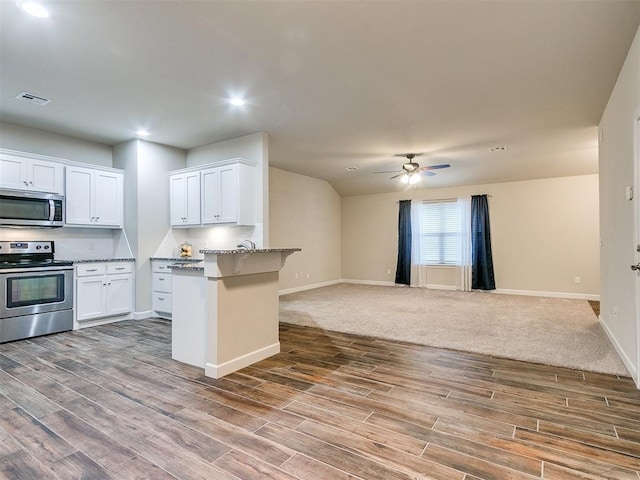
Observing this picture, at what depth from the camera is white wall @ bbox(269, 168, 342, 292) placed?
755 centimetres

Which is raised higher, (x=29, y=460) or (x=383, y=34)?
(x=383, y=34)

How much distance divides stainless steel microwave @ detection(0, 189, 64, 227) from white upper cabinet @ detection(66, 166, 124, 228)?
0.14m

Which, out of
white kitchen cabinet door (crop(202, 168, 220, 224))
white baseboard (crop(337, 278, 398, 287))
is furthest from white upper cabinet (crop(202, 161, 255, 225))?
white baseboard (crop(337, 278, 398, 287))

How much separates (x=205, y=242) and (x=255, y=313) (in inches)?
113

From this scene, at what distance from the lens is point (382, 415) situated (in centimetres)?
235

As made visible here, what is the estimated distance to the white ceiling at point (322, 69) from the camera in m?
2.48

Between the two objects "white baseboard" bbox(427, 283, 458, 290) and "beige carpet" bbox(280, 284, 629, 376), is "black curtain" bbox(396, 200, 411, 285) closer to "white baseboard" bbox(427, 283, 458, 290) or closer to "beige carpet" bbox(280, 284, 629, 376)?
"white baseboard" bbox(427, 283, 458, 290)

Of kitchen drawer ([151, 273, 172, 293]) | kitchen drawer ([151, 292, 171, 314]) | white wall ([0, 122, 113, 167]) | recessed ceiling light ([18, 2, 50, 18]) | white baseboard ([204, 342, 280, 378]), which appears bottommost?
white baseboard ([204, 342, 280, 378])

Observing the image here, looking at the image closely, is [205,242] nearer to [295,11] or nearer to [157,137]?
[157,137]

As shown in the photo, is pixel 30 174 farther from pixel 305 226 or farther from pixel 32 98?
pixel 305 226

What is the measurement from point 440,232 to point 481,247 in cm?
100

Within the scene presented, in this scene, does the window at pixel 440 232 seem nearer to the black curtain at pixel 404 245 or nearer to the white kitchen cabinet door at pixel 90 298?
the black curtain at pixel 404 245

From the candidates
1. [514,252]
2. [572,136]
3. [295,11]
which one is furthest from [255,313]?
[514,252]

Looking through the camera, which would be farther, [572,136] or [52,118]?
[572,136]
